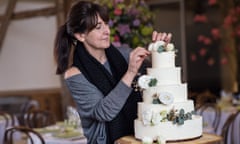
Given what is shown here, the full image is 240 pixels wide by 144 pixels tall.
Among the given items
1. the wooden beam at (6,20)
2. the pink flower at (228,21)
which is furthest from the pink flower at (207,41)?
the wooden beam at (6,20)

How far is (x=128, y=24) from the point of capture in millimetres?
4441

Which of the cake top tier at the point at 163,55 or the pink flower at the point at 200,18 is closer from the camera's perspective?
the cake top tier at the point at 163,55

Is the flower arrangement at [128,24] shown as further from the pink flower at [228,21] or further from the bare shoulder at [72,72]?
the pink flower at [228,21]

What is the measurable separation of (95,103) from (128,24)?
8.27 feet

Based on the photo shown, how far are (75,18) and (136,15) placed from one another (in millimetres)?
2436

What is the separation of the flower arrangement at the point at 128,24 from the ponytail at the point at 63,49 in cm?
211

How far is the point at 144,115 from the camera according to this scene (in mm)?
1926

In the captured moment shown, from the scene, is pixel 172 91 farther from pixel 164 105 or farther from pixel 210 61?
pixel 210 61

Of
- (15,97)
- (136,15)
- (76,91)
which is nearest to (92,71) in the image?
(76,91)

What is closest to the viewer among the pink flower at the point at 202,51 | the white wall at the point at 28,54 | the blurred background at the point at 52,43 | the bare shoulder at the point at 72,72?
the bare shoulder at the point at 72,72

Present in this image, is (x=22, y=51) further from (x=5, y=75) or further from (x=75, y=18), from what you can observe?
(x=75, y=18)

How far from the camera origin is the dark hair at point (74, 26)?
2.08 metres

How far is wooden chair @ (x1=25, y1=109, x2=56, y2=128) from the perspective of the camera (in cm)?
547

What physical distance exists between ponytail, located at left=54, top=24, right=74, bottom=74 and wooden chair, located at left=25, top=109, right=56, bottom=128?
3.32 metres
